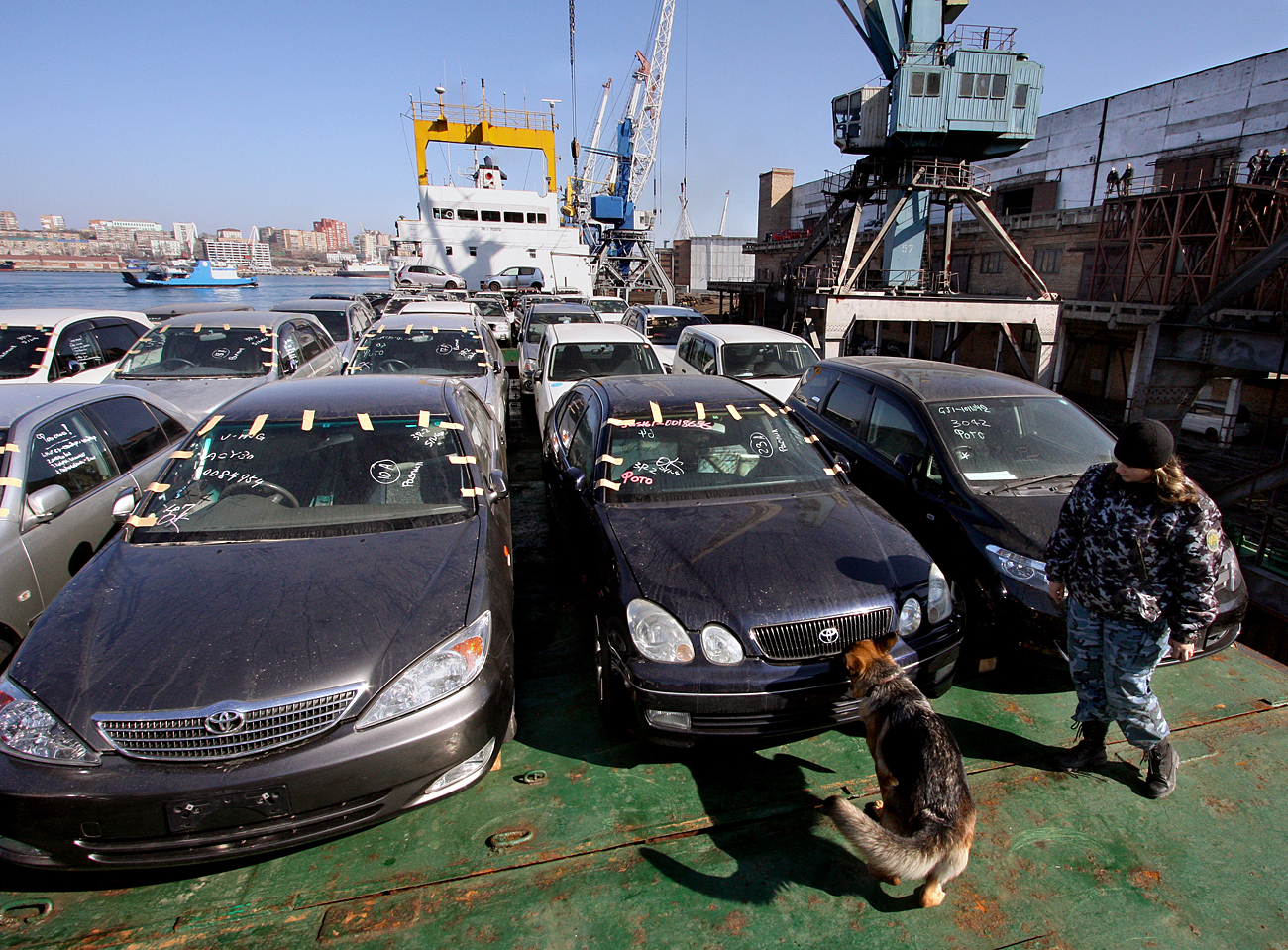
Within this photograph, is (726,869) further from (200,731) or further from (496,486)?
(496,486)

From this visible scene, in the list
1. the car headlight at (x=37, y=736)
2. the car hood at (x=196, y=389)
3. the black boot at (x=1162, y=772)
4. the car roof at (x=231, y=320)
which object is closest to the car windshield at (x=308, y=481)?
the car headlight at (x=37, y=736)

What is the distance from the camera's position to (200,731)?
2150 mm

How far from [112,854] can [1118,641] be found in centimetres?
398

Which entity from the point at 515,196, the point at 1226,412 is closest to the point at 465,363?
the point at 1226,412

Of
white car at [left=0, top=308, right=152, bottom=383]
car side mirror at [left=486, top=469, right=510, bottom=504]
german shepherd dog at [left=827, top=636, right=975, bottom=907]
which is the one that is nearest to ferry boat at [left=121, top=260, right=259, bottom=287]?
→ white car at [left=0, top=308, right=152, bottom=383]

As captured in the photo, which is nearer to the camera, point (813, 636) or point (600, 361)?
point (813, 636)

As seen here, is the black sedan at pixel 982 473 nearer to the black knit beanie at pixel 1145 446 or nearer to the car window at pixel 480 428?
the black knit beanie at pixel 1145 446

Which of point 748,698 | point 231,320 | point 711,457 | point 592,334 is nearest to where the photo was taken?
point 748,698

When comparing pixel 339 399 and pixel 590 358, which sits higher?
pixel 339 399

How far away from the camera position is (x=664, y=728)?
2.76m

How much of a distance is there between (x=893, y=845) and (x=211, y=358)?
28.3 feet

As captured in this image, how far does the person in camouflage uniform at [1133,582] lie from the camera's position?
8.44ft

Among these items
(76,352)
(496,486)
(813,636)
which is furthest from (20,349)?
(813,636)

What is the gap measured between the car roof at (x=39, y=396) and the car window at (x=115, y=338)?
4547mm
